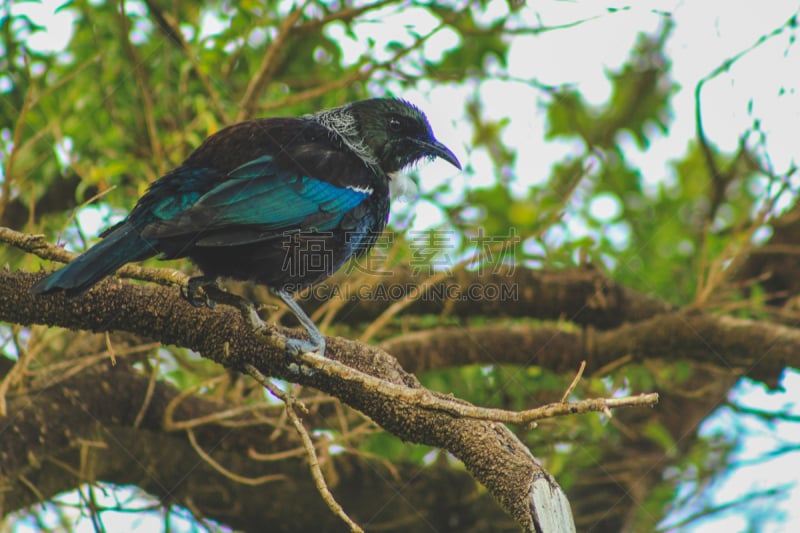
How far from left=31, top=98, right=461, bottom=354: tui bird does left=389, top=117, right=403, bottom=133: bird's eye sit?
0.19m

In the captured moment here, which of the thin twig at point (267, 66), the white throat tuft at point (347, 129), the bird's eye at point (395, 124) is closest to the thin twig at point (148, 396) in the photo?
the white throat tuft at point (347, 129)

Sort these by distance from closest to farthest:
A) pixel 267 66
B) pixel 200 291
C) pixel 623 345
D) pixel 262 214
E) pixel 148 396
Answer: pixel 200 291
pixel 262 214
pixel 148 396
pixel 267 66
pixel 623 345

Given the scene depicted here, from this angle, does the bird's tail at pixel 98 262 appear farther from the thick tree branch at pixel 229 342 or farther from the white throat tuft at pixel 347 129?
the white throat tuft at pixel 347 129

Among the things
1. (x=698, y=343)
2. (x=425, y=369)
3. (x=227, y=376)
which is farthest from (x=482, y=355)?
(x=227, y=376)

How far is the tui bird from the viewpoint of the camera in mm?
3488

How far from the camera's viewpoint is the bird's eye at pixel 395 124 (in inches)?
198

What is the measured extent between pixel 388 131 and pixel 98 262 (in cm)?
225

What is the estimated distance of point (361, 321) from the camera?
20.3 feet

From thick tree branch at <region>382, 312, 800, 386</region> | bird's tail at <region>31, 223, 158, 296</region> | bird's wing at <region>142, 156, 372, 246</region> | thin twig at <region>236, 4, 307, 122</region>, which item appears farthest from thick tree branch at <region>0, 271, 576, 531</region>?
thin twig at <region>236, 4, 307, 122</region>

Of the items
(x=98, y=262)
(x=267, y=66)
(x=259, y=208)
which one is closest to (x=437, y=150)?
(x=267, y=66)

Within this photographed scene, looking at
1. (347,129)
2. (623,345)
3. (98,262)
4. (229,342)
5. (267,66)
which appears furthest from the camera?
(623,345)

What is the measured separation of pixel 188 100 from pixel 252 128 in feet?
5.91

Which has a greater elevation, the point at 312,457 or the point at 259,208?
the point at 259,208

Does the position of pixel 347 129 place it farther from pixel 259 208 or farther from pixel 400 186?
pixel 259 208
